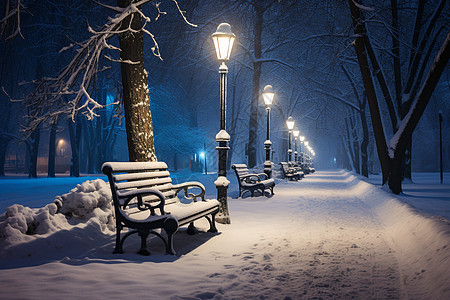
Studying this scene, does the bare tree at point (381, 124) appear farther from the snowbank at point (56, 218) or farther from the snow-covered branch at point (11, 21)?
the snow-covered branch at point (11, 21)

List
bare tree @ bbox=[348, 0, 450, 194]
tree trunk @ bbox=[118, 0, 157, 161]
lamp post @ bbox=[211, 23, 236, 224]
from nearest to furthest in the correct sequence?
lamp post @ bbox=[211, 23, 236, 224]
tree trunk @ bbox=[118, 0, 157, 161]
bare tree @ bbox=[348, 0, 450, 194]

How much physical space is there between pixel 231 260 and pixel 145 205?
1.39 metres

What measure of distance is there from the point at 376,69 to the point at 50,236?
12.0m

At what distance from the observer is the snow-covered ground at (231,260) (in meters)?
4.20

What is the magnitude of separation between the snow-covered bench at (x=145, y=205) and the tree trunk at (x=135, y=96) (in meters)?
1.48

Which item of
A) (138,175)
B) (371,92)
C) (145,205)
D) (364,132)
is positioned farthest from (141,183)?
(364,132)

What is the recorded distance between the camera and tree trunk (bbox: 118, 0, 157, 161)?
8820 millimetres

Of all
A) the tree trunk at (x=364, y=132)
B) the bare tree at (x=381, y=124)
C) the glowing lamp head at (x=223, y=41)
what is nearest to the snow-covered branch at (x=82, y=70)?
the glowing lamp head at (x=223, y=41)

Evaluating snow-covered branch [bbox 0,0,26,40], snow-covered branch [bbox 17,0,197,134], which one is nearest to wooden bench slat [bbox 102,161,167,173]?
snow-covered branch [bbox 17,0,197,134]

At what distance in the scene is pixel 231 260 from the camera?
219 inches

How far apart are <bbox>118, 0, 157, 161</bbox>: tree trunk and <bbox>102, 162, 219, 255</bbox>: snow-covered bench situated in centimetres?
148

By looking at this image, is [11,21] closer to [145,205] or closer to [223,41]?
[145,205]

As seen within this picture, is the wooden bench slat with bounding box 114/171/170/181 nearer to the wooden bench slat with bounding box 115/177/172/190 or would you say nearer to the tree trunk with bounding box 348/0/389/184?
the wooden bench slat with bounding box 115/177/172/190

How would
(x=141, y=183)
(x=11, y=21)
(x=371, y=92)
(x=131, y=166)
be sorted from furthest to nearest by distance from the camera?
(x=371, y=92)
(x=11, y=21)
(x=141, y=183)
(x=131, y=166)
